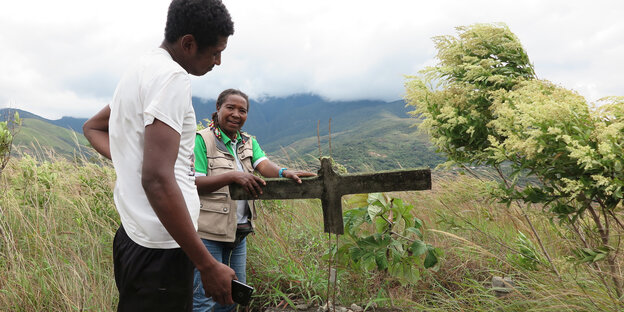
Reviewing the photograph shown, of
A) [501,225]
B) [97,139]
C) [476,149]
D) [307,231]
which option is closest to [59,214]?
[307,231]

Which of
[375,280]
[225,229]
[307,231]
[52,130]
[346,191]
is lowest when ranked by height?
[375,280]

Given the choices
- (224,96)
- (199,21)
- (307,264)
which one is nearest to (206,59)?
(199,21)

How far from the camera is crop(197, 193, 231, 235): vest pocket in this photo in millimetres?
2543

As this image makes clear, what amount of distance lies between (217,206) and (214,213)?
48mm

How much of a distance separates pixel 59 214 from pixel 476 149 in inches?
174

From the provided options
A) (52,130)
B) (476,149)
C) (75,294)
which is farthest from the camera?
(52,130)

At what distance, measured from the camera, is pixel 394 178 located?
2.05m

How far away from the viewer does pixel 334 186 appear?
2172 millimetres

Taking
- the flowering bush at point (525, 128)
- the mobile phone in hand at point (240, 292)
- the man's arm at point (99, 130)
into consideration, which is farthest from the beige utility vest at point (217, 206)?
the flowering bush at point (525, 128)

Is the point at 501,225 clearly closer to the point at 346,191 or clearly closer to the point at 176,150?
the point at 346,191

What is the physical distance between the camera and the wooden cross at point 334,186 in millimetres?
2043

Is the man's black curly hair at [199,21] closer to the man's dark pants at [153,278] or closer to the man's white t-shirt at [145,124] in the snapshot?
the man's white t-shirt at [145,124]

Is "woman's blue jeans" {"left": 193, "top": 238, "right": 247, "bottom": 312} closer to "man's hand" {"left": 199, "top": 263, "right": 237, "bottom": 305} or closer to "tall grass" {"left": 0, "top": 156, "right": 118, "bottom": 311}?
"tall grass" {"left": 0, "top": 156, "right": 118, "bottom": 311}

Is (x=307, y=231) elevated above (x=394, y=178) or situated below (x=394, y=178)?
below
